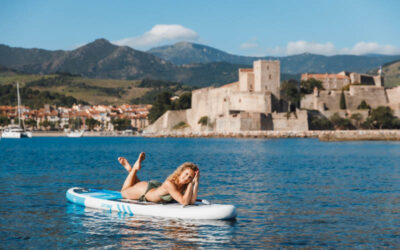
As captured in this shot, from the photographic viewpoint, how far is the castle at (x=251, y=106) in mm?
58875

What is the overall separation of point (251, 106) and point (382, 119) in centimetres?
1402

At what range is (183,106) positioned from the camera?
252 ft

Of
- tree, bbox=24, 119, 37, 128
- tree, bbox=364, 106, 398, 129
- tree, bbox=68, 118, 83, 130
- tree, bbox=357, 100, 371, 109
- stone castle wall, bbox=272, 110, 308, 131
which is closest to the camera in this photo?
tree, bbox=364, 106, 398, 129

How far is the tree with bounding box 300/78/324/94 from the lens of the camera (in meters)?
65.4

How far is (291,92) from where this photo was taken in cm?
6266

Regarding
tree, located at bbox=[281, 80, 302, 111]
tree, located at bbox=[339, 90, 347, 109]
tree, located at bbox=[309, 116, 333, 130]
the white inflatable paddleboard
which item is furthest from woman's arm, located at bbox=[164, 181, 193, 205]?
tree, located at bbox=[339, 90, 347, 109]

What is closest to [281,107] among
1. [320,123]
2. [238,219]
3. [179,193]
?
[320,123]

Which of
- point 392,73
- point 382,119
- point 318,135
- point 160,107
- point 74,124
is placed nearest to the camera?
point 382,119

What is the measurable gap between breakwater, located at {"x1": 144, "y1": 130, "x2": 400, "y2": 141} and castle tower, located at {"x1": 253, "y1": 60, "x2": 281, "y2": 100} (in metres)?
5.01

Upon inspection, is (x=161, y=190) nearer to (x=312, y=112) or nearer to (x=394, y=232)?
(x=394, y=232)

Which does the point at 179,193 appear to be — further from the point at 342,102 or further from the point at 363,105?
the point at 342,102

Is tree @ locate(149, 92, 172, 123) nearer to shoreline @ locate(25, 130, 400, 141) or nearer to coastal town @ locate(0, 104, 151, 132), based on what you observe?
shoreline @ locate(25, 130, 400, 141)

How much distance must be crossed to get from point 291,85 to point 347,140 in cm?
Result: 1144

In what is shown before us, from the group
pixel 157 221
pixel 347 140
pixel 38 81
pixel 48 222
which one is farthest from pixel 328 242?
pixel 38 81
